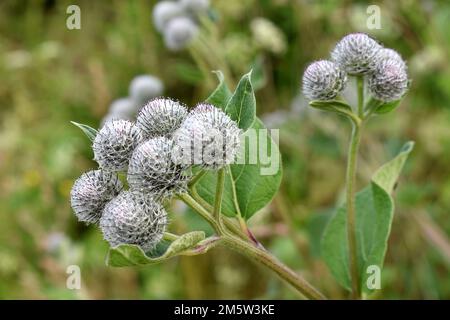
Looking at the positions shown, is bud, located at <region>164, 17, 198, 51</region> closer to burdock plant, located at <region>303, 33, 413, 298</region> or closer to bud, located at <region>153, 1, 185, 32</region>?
bud, located at <region>153, 1, 185, 32</region>

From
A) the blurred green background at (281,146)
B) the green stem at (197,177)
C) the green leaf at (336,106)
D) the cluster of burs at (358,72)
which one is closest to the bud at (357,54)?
the cluster of burs at (358,72)

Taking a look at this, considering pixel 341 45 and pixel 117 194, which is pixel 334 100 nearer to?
pixel 341 45

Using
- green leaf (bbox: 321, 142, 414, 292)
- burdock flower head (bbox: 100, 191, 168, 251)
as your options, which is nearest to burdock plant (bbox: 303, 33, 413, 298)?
green leaf (bbox: 321, 142, 414, 292)

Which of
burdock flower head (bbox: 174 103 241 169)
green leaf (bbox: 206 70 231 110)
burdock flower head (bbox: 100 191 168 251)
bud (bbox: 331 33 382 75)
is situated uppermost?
bud (bbox: 331 33 382 75)

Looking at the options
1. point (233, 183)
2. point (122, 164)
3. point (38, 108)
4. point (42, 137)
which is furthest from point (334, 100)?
point (38, 108)

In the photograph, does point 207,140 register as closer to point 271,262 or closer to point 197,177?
point 197,177

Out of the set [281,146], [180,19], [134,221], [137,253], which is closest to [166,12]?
[180,19]
